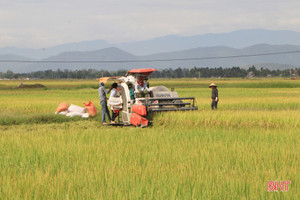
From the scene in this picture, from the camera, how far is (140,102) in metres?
15.0

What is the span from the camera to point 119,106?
16.1 m

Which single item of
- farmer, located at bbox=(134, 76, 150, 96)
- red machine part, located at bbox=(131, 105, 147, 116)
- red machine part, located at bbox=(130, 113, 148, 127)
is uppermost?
farmer, located at bbox=(134, 76, 150, 96)

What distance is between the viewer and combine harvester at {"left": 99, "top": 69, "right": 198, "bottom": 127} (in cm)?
1461

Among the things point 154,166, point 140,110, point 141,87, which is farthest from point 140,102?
point 154,166

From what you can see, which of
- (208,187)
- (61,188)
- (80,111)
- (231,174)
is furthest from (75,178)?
(80,111)

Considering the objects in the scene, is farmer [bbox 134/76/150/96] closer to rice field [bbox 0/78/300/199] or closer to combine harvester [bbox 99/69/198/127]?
combine harvester [bbox 99/69/198/127]

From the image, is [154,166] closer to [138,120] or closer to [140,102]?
[138,120]

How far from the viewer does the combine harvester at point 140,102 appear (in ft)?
47.9

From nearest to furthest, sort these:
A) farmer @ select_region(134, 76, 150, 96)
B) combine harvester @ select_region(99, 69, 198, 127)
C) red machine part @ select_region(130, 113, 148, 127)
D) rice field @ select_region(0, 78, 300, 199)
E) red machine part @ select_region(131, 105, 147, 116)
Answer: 1. rice field @ select_region(0, 78, 300, 199)
2. red machine part @ select_region(131, 105, 147, 116)
3. red machine part @ select_region(130, 113, 148, 127)
4. combine harvester @ select_region(99, 69, 198, 127)
5. farmer @ select_region(134, 76, 150, 96)

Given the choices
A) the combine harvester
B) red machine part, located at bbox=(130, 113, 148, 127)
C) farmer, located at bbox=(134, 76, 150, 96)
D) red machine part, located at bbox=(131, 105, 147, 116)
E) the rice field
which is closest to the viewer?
the rice field

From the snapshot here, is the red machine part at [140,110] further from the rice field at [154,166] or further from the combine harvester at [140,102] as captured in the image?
the rice field at [154,166]

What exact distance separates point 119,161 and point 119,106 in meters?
8.83

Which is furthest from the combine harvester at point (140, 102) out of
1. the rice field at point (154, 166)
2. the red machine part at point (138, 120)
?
the rice field at point (154, 166)

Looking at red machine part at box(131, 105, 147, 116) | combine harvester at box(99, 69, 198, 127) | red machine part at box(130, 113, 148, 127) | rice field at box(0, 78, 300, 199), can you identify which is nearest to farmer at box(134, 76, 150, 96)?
combine harvester at box(99, 69, 198, 127)
